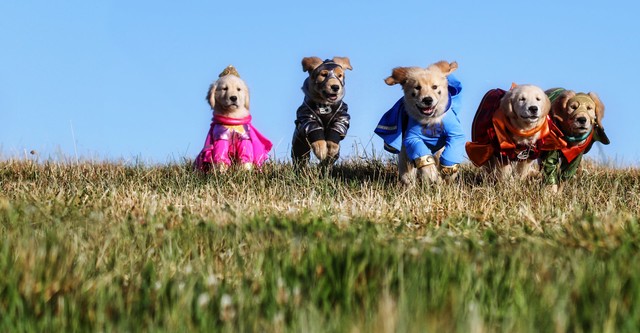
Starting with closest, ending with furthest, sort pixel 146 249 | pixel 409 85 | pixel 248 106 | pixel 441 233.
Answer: pixel 146 249
pixel 441 233
pixel 409 85
pixel 248 106

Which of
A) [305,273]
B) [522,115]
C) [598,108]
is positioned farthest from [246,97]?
[305,273]

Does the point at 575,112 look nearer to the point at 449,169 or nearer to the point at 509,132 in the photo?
the point at 509,132

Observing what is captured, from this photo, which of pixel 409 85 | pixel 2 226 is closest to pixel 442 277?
pixel 2 226

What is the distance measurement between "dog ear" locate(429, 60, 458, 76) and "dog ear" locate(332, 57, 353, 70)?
1428 mm

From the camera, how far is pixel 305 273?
3.69m

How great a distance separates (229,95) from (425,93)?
223 cm

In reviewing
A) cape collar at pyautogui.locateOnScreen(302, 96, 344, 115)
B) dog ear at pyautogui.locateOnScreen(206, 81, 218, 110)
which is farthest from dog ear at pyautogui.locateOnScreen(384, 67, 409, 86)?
dog ear at pyautogui.locateOnScreen(206, 81, 218, 110)

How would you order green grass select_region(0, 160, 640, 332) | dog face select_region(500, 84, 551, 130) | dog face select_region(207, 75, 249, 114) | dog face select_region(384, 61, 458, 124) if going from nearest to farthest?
1. green grass select_region(0, 160, 640, 332)
2. dog face select_region(384, 61, 458, 124)
3. dog face select_region(500, 84, 551, 130)
4. dog face select_region(207, 75, 249, 114)

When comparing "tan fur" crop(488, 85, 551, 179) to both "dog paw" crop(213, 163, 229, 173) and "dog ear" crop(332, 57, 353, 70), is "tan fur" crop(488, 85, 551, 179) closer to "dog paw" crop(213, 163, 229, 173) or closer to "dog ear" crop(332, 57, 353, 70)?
"dog ear" crop(332, 57, 353, 70)

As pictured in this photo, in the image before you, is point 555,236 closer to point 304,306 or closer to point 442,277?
point 442,277

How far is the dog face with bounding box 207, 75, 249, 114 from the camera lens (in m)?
9.41

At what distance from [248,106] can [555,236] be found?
5.22m

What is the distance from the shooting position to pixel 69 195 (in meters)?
6.82

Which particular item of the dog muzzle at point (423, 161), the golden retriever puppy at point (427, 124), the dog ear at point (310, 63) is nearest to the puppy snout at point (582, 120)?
the golden retriever puppy at point (427, 124)
